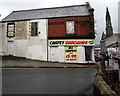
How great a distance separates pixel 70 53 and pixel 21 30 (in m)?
8.55

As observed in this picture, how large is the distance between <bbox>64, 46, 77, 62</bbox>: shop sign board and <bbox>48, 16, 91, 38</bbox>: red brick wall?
1.90m

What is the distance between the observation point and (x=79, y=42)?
59.7 feet

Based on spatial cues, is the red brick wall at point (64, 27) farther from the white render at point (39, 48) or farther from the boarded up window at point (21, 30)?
the boarded up window at point (21, 30)

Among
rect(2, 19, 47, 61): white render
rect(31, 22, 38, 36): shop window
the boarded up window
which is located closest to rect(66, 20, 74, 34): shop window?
rect(2, 19, 47, 61): white render

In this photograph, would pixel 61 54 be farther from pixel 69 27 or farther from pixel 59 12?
pixel 59 12

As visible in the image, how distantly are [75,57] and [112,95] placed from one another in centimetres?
1481

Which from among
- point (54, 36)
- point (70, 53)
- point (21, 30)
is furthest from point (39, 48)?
point (70, 53)

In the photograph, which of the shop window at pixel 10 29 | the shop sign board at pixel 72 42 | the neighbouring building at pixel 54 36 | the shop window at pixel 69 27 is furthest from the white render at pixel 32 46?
the shop window at pixel 69 27

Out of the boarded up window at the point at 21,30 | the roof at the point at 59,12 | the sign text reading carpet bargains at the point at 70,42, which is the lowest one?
the sign text reading carpet bargains at the point at 70,42

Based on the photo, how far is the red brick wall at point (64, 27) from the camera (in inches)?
737

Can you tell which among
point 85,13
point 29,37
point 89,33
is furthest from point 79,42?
point 29,37

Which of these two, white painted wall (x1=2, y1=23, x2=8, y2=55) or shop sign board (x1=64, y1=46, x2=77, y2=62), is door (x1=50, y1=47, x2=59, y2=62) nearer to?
shop sign board (x1=64, y1=46, x2=77, y2=62)

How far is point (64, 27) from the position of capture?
19.2 metres

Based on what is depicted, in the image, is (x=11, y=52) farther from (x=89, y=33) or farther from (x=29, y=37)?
(x=89, y=33)
